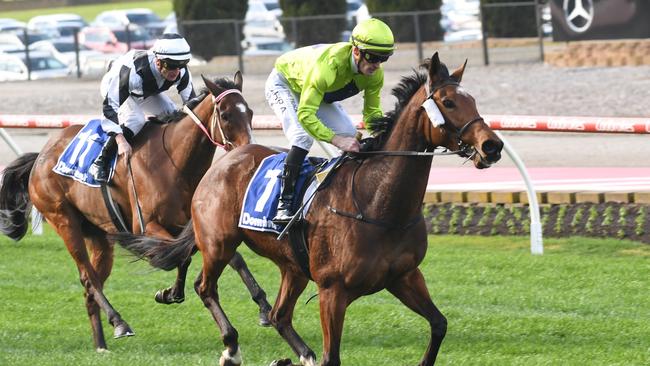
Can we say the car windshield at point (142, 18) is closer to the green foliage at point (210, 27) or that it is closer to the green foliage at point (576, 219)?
the green foliage at point (210, 27)

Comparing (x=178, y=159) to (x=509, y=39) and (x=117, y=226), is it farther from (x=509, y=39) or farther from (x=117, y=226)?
(x=509, y=39)

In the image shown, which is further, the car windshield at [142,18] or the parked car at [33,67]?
the car windshield at [142,18]

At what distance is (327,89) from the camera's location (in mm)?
6629

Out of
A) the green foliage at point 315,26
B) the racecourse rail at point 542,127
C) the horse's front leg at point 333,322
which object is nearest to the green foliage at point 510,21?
the green foliage at point 315,26

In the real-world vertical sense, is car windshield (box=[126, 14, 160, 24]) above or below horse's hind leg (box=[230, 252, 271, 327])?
below

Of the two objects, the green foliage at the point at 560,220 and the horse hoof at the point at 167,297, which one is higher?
the horse hoof at the point at 167,297

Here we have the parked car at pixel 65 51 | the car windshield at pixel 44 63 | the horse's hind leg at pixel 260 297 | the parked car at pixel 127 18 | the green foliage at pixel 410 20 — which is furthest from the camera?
the parked car at pixel 127 18

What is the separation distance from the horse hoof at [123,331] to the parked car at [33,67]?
2034cm

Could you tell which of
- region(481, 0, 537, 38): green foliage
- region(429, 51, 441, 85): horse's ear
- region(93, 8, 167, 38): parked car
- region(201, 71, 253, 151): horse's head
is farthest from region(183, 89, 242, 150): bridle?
region(93, 8, 167, 38): parked car

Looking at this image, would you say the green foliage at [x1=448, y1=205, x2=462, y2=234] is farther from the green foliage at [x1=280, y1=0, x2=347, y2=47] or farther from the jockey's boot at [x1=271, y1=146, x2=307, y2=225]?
the green foliage at [x1=280, y1=0, x2=347, y2=47]

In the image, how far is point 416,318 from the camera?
8.20m

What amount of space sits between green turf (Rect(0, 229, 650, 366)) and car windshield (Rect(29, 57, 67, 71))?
1815 centimetres

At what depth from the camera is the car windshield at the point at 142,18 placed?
43.1 metres

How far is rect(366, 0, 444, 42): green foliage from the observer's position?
25828 millimetres
